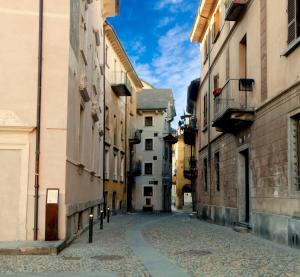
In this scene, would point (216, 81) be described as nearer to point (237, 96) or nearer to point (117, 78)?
point (237, 96)

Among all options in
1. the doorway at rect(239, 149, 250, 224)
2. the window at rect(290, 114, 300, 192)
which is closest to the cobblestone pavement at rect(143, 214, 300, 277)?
the window at rect(290, 114, 300, 192)

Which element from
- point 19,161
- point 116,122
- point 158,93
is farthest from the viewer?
point 158,93

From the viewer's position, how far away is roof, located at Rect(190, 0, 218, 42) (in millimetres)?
23266

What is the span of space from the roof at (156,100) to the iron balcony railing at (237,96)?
3259 cm

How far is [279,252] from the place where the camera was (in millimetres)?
10680

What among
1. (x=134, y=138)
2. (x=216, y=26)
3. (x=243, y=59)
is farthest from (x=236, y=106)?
(x=134, y=138)

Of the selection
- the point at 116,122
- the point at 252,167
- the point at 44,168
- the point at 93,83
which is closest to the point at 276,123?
the point at 252,167

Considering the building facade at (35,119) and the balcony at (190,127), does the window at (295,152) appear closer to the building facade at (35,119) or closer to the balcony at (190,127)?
the building facade at (35,119)

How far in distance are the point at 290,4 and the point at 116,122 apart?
22.9 meters

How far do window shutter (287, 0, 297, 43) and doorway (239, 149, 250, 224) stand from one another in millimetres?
5585

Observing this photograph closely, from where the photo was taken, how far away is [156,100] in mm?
52656

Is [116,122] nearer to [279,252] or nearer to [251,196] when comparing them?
[251,196]

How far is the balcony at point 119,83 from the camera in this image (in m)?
32.4

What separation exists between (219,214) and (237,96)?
612 cm
